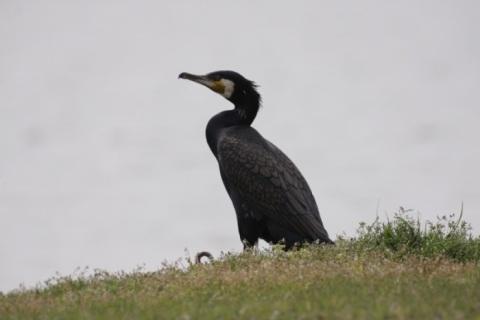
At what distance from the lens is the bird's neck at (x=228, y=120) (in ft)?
37.4

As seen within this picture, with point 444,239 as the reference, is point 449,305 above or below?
below

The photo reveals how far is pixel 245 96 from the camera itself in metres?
11.5

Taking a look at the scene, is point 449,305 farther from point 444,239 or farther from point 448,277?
point 444,239

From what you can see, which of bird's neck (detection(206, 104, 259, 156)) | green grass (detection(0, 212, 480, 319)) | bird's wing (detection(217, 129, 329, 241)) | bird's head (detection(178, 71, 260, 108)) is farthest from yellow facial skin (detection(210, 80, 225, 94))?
green grass (detection(0, 212, 480, 319))

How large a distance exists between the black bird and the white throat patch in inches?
22.8

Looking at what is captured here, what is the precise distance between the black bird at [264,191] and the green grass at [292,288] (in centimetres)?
78

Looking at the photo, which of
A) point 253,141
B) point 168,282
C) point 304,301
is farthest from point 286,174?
point 304,301

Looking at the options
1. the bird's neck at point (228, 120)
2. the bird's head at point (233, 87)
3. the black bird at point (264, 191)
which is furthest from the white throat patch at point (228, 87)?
the black bird at point (264, 191)

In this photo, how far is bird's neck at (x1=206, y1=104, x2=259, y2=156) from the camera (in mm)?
11398

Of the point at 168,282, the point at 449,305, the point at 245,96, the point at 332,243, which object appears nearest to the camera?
the point at 449,305

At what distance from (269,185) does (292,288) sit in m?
3.76

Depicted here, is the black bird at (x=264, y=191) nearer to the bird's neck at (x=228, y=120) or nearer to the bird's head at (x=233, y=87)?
the bird's neck at (x=228, y=120)

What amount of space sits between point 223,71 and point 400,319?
23.4 feet

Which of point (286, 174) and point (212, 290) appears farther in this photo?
point (286, 174)
